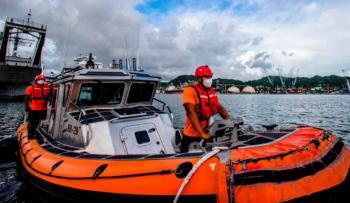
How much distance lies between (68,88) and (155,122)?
2.36 metres

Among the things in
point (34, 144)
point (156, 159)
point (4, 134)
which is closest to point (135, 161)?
point (156, 159)

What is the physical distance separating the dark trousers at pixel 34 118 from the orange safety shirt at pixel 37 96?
0.13 meters

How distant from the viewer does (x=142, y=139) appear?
6199 millimetres

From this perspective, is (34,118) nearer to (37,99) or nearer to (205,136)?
(37,99)

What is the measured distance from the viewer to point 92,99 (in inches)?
272

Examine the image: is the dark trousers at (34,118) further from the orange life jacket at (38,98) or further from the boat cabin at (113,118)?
the boat cabin at (113,118)

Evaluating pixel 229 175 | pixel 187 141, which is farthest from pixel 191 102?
pixel 229 175

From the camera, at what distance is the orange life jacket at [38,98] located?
8312 mm

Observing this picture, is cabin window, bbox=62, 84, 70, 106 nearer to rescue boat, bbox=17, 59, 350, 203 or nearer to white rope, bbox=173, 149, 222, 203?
rescue boat, bbox=17, 59, 350, 203

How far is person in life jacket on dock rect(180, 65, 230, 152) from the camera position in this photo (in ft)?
15.0

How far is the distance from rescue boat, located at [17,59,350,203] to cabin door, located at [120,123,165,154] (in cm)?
2

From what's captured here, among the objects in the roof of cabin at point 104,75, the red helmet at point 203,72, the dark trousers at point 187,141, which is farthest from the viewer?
the roof of cabin at point 104,75

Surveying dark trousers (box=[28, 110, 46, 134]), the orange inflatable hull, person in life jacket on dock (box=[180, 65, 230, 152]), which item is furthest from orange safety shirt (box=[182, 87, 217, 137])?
dark trousers (box=[28, 110, 46, 134])

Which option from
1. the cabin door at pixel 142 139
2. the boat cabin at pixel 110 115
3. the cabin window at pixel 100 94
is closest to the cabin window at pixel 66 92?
the boat cabin at pixel 110 115
